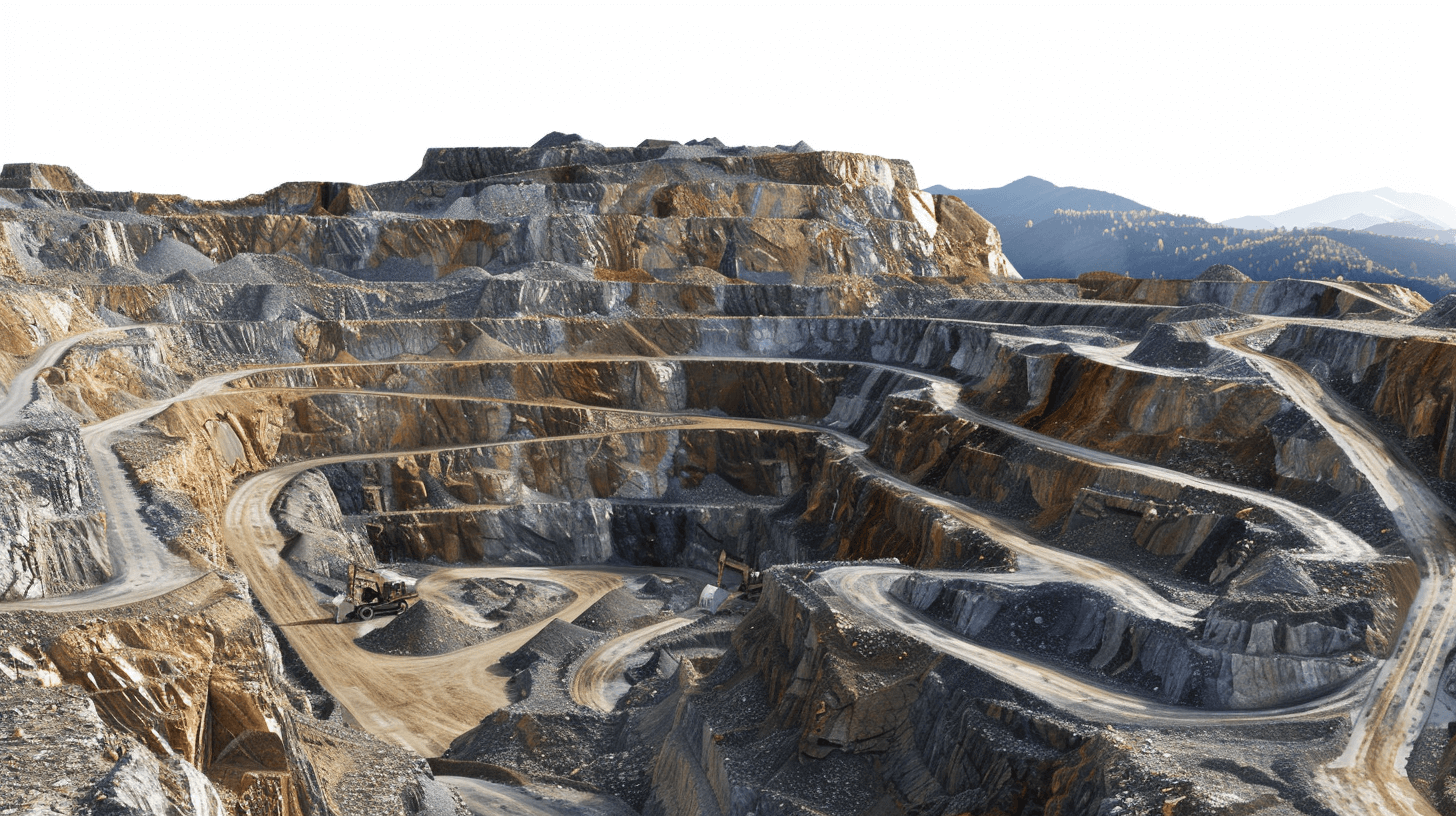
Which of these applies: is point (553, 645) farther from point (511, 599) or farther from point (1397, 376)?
point (1397, 376)

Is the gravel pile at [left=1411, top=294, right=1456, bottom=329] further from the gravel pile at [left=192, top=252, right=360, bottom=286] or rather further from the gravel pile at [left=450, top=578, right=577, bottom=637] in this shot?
the gravel pile at [left=192, top=252, right=360, bottom=286]

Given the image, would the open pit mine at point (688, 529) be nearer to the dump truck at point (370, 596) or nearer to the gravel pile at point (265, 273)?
the dump truck at point (370, 596)

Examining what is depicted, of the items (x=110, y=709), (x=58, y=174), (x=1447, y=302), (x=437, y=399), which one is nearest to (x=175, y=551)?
(x=110, y=709)

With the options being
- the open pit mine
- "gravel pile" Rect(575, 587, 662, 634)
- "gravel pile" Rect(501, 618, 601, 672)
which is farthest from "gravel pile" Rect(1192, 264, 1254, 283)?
"gravel pile" Rect(501, 618, 601, 672)

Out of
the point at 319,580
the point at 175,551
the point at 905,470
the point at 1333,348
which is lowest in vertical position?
the point at 319,580

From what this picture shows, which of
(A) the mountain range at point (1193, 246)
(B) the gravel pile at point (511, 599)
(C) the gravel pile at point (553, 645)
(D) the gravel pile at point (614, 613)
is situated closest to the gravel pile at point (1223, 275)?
(A) the mountain range at point (1193, 246)

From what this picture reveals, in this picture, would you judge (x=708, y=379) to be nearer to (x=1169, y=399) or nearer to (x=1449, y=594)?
(x=1169, y=399)
